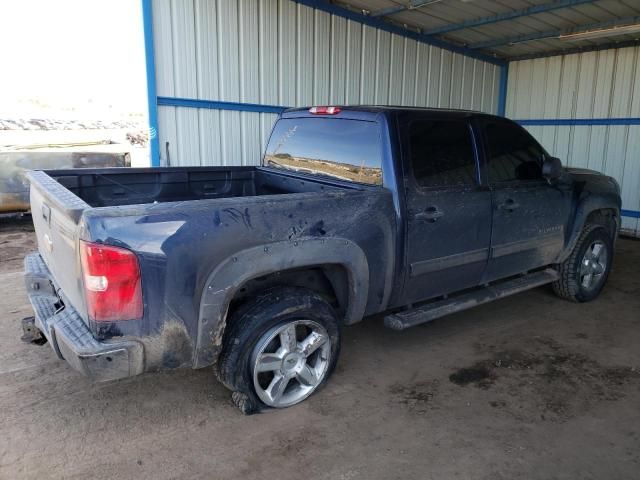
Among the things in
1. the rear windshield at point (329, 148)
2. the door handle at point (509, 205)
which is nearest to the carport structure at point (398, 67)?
the rear windshield at point (329, 148)

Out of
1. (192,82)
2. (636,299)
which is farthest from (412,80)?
(636,299)

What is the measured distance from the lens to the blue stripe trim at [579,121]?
9.43 m

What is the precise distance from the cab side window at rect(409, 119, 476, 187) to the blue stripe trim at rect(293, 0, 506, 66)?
202 inches

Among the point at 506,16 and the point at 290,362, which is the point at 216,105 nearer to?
the point at 506,16

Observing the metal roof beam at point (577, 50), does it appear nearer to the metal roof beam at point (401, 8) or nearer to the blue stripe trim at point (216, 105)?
the metal roof beam at point (401, 8)

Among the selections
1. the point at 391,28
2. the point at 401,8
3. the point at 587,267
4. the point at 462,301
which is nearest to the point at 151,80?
the point at 401,8

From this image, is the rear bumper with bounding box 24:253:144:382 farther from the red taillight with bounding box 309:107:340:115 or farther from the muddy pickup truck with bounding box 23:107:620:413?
the red taillight with bounding box 309:107:340:115

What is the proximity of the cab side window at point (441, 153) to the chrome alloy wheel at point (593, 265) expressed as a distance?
2160 mm

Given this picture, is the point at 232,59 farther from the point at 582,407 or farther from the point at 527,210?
the point at 582,407

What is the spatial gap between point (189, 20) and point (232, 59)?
0.81 metres

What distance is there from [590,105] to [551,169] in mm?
7055

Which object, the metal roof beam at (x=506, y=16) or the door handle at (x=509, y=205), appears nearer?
the door handle at (x=509, y=205)

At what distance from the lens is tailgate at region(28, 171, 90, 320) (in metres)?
2.49

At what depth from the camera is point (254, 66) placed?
7672mm
